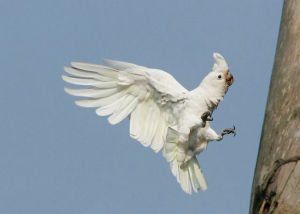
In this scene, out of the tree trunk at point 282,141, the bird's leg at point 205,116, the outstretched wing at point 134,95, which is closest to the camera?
the tree trunk at point 282,141

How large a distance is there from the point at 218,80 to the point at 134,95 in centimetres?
81

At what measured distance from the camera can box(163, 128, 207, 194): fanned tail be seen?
17.9 ft

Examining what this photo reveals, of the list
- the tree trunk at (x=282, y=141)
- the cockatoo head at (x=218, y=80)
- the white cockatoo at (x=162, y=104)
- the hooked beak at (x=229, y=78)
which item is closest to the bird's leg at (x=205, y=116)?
the white cockatoo at (x=162, y=104)

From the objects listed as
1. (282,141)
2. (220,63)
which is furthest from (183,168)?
(282,141)

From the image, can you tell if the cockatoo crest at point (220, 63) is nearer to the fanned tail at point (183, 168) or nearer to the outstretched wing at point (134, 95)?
the outstretched wing at point (134, 95)

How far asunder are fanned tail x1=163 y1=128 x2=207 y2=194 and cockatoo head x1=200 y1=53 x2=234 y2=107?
522mm

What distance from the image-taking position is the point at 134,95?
5684mm

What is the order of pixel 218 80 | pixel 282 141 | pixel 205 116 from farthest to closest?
1. pixel 218 80
2. pixel 205 116
3. pixel 282 141

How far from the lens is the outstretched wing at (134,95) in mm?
5566

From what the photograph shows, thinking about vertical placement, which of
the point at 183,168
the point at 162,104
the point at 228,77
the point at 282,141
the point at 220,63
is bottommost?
the point at 282,141

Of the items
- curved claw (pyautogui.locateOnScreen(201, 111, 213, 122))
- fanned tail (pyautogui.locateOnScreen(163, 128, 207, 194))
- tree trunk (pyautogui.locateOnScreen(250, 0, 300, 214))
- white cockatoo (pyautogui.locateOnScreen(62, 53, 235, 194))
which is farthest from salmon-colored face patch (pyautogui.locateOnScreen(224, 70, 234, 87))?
tree trunk (pyautogui.locateOnScreen(250, 0, 300, 214))

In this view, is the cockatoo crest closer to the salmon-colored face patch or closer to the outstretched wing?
the salmon-colored face patch

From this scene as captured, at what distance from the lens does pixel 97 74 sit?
18.7 feet

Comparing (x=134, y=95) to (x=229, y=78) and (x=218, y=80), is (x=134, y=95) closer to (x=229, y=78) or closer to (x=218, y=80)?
(x=218, y=80)
